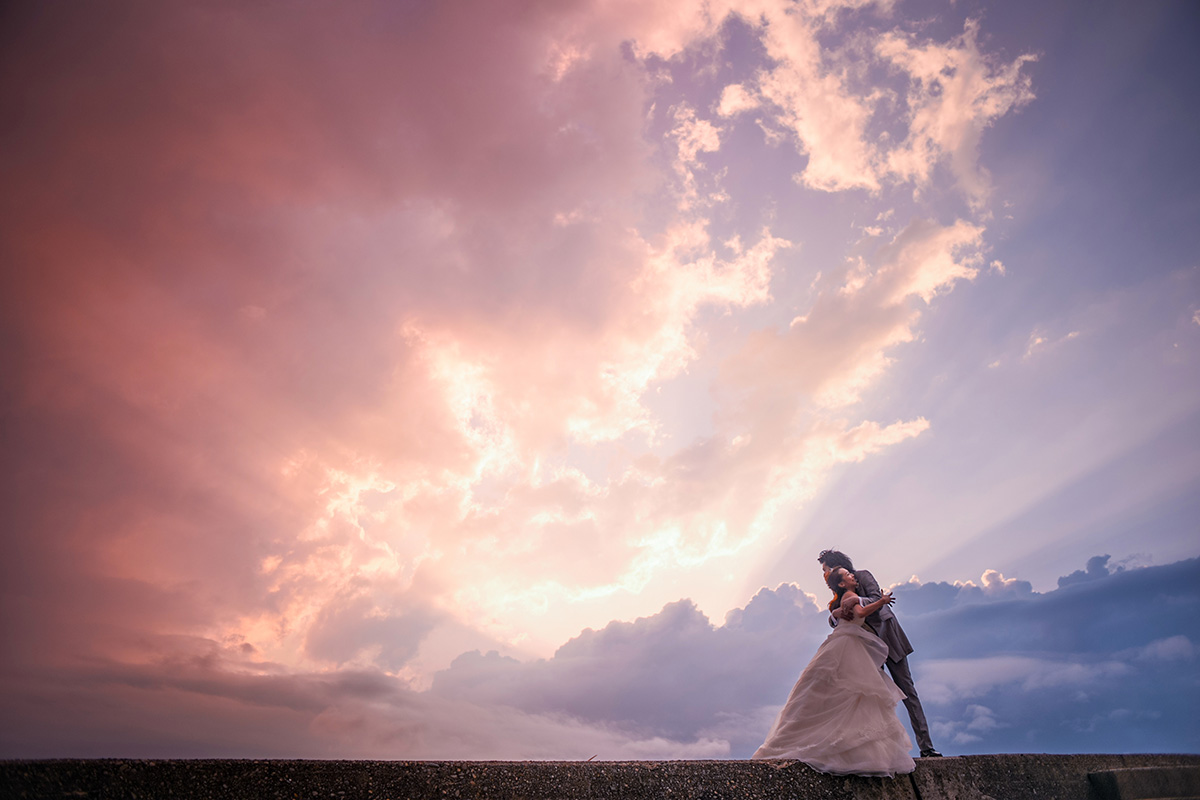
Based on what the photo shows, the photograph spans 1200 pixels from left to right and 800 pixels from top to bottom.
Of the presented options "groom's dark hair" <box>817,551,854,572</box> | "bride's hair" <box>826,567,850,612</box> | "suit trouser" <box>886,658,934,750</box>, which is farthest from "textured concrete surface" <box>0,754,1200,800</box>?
"groom's dark hair" <box>817,551,854,572</box>

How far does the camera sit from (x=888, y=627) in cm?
721

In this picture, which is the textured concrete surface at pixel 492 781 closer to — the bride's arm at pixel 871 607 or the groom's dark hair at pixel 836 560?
the bride's arm at pixel 871 607

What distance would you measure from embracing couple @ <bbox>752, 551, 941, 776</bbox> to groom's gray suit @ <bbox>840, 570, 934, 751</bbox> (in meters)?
0.03

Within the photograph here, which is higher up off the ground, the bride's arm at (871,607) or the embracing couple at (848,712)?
the bride's arm at (871,607)

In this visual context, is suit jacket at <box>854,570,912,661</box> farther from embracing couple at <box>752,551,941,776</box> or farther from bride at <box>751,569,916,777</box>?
bride at <box>751,569,916,777</box>

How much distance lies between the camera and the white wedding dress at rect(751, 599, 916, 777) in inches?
187

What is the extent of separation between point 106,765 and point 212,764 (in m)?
0.46

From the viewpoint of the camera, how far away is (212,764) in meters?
2.86

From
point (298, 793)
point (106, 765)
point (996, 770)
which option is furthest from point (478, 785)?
point (996, 770)

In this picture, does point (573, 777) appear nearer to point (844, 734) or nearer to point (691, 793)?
point (691, 793)

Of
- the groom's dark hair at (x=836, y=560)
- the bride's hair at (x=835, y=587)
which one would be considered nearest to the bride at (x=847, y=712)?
the bride's hair at (x=835, y=587)

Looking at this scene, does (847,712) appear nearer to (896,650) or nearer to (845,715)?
(845,715)

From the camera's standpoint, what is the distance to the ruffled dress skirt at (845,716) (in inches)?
187

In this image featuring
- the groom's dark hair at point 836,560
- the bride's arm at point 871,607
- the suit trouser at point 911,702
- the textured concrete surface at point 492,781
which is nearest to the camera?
the textured concrete surface at point 492,781
